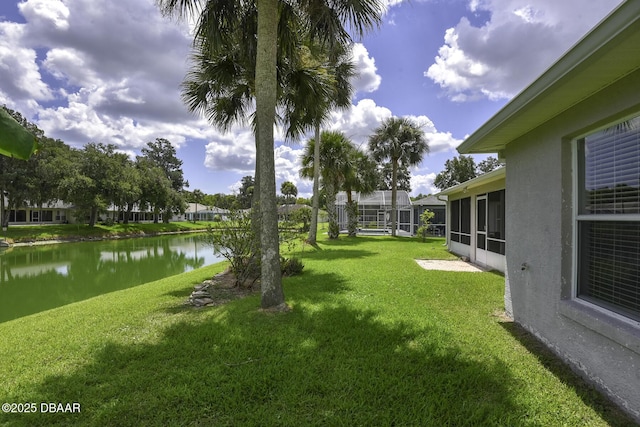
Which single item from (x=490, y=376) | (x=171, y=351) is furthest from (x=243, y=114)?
(x=490, y=376)

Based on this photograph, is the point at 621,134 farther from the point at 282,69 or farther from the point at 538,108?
the point at 282,69

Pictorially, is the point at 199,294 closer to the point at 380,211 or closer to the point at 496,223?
the point at 496,223

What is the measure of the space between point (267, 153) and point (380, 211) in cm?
2206

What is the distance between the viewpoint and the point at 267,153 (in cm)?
509

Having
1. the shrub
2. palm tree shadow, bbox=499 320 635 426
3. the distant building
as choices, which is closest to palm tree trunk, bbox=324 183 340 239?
the distant building

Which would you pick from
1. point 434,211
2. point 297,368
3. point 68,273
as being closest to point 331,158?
point 434,211

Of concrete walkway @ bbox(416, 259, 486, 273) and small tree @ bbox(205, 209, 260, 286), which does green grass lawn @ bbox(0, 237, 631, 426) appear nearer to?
small tree @ bbox(205, 209, 260, 286)

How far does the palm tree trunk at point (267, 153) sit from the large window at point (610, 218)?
152 inches

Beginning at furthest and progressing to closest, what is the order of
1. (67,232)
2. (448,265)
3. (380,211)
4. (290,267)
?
(67,232)
(380,211)
(448,265)
(290,267)

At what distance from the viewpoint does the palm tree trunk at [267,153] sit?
507cm

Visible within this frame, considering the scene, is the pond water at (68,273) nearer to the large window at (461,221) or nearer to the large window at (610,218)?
the large window at (610,218)

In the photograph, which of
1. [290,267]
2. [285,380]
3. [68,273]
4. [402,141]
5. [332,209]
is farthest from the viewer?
[402,141]

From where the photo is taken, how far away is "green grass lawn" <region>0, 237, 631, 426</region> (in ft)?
8.23

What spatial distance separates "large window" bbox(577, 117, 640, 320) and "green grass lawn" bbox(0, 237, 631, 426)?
91cm
